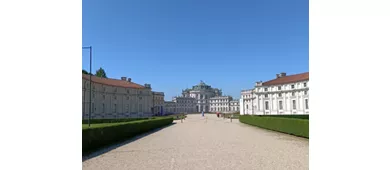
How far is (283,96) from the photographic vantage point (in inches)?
1633

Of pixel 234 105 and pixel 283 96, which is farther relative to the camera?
pixel 234 105

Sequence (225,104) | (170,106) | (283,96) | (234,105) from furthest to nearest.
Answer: (225,104) < (234,105) < (170,106) < (283,96)

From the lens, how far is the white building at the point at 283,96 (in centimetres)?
3803

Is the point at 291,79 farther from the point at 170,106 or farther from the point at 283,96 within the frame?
the point at 170,106

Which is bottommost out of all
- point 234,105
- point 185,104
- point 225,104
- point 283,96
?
point 234,105

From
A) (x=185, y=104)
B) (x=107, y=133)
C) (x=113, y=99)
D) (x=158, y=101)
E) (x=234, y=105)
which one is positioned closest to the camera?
(x=107, y=133)

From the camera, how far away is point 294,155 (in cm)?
617

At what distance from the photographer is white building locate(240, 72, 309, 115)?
38031 mm

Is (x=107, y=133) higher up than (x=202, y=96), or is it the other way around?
(x=107, y=133)

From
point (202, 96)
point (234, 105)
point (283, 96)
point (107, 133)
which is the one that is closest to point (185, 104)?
point (202, 96)

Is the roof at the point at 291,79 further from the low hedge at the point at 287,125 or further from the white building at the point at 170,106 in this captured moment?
the white building at the point at 170,106

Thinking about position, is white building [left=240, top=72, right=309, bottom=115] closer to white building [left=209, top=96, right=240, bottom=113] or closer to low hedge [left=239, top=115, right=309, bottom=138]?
low hedge [left=239, top=115, right=309, bottom=138]

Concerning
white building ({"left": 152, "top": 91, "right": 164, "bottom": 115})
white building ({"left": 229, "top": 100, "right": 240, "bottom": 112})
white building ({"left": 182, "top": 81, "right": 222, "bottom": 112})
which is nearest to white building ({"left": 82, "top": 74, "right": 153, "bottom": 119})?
white building ({"left": 152, "top": 91, "right": 164, "bottom": 115})
